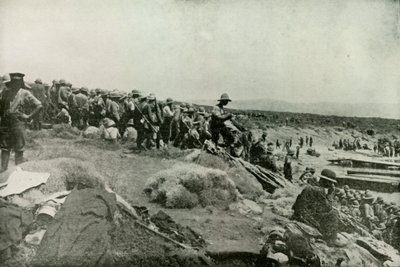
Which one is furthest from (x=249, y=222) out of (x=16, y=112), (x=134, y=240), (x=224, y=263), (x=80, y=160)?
(x=16, y=112)

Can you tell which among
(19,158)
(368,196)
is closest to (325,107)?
(368,196)

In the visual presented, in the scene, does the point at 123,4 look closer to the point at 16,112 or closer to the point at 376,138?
the point at 16,112

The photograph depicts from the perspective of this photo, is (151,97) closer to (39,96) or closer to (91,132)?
(91,132)

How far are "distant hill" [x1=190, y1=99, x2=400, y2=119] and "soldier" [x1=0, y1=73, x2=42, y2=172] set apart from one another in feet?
8.58

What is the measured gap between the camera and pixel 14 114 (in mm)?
6266

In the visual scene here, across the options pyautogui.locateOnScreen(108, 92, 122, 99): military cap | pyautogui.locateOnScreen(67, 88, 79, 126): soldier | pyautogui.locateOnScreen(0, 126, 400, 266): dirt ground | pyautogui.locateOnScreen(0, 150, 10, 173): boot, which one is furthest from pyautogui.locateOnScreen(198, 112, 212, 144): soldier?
pyautogui.locateOnScreen(0, 150, 10, 173): boot

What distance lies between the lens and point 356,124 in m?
7.37

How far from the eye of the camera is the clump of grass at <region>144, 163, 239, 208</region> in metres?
6.18

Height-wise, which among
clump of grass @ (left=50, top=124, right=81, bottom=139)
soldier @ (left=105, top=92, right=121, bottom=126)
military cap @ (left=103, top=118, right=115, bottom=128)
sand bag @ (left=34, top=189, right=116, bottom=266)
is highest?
soldier @ (left=105, top=92, right=121, bottom=126)

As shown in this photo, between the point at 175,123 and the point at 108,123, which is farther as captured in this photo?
the point at 175,123

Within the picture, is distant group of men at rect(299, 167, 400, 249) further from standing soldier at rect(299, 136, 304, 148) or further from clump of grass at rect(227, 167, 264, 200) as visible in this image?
clump of grass at rect(227, 167, 264, 200)

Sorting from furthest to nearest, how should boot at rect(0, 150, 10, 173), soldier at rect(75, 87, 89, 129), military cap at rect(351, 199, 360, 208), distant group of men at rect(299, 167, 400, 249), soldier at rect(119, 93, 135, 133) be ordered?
soldier at rect(75, 87, 89, 129)
soldier at rect(119, 93, 135, 133)
military cap at rect(351, 199, 360, 208)
distant group of men at rect(299, 167, 400, 249)
boot at rect(0, 150, 10, 173)

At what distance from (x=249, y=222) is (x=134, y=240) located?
1.72 meters

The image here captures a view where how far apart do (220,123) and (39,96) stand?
304 cm
